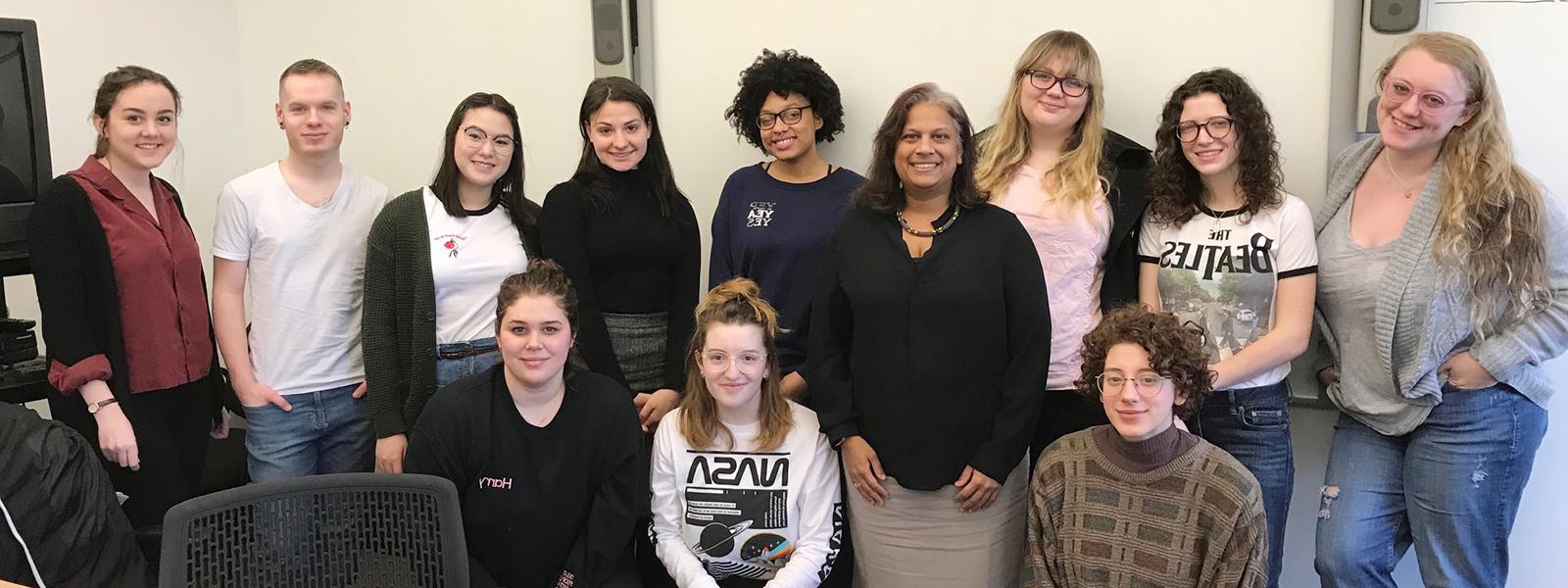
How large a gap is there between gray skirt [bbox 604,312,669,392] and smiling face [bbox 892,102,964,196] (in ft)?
2.35

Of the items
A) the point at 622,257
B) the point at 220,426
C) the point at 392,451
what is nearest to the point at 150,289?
the point at 220,426

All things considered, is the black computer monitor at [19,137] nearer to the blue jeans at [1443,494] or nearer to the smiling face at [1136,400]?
the smiling face at [1136,400]

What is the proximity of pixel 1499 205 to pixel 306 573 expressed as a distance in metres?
2.20

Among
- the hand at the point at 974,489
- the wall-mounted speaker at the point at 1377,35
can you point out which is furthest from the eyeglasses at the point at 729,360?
the wall-mounted speaker at the point at 1377,35

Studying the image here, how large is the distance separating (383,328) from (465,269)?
0.74 feet

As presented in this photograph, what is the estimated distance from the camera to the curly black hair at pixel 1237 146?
2.23 m

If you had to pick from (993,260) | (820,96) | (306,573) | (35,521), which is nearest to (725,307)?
(993,260)

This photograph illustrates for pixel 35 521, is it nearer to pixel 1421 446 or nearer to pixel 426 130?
pixel 426 130

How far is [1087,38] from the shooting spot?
8.79 ft

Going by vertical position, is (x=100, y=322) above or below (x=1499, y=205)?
below

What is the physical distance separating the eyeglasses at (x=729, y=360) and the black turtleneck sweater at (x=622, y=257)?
28cm

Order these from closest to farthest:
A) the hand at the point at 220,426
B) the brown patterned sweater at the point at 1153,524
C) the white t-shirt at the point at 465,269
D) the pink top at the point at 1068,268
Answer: the brown patterned sweater at the point at 1153,524 → the pink top at the point at 1068,268 → the white t-shirt at the point at 465,269 → the hand at the point at 220,426

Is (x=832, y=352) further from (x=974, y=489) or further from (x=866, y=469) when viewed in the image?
(x=974, y=489)

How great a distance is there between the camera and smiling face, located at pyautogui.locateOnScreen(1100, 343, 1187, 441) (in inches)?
76.3
